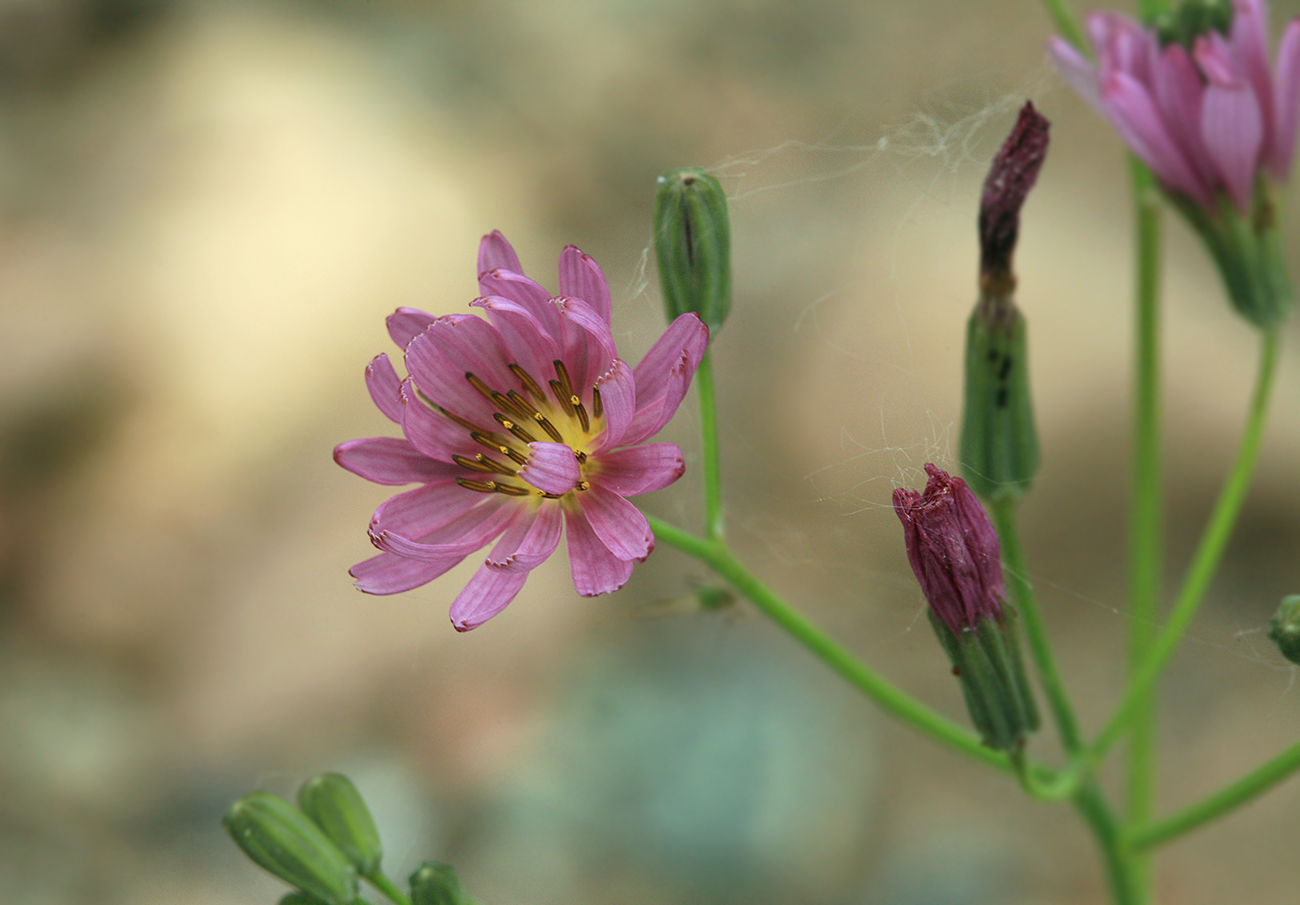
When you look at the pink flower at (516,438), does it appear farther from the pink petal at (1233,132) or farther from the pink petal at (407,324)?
the pink petal at (1233,132)

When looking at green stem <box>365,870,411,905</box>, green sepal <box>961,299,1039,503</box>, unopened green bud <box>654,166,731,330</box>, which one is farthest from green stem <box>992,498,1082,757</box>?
green stem <box>365,870,411,905</box>

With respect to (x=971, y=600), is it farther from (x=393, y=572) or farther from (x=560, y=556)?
(x=560, y=556)

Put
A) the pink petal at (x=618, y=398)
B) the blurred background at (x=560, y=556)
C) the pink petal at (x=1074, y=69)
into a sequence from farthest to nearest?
the blurred background at (x=560, y=556) < the pink petal at (x=1074, y=69) < the pink petal at (x=618, y=398)

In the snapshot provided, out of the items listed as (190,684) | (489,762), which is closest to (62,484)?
(190,684)

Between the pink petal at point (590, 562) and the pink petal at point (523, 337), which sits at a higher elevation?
the pink petal at point (523, 337)

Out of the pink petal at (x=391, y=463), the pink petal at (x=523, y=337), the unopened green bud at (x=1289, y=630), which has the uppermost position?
the pink petal at (x=523, y=337)

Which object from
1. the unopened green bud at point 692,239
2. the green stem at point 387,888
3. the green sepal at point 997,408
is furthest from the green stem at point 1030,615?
the green stem at point 387,888

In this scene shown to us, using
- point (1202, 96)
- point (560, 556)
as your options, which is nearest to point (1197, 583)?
point (1202, 96)
